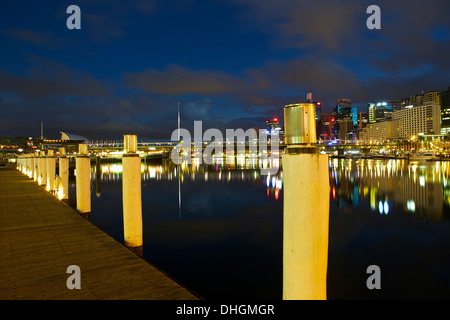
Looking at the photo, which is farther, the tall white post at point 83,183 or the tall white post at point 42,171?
the tall white post at point 42,171

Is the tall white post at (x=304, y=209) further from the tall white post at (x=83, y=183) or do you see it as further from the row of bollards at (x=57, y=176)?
the row of bollards at (x=57, y=176)

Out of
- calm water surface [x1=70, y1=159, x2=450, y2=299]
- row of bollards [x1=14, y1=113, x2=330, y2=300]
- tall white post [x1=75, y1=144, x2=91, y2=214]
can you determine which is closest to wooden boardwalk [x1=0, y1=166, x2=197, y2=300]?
row of bollards [x1=14, y1=113, x2=330, y2=300]

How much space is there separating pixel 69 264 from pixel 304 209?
19.1ft

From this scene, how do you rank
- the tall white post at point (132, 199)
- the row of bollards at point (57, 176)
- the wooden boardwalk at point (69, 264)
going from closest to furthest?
the wooden boardwalk at point (69, 264) < the tall white post at point (132, 199) < the row of bollards at point (57, 176)

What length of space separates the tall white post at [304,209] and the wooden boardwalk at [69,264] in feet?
7.41

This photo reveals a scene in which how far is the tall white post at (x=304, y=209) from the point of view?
12.2ft

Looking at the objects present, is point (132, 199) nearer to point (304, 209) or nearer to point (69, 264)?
point (69, 264)

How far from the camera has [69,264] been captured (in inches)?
260

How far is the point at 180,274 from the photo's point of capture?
11.7m

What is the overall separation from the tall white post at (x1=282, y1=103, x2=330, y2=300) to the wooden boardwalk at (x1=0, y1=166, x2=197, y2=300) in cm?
226

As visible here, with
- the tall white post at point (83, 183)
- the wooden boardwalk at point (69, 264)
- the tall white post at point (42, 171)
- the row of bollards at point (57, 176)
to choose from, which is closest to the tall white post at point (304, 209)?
the wooden boardwalk at point (69, 264)
